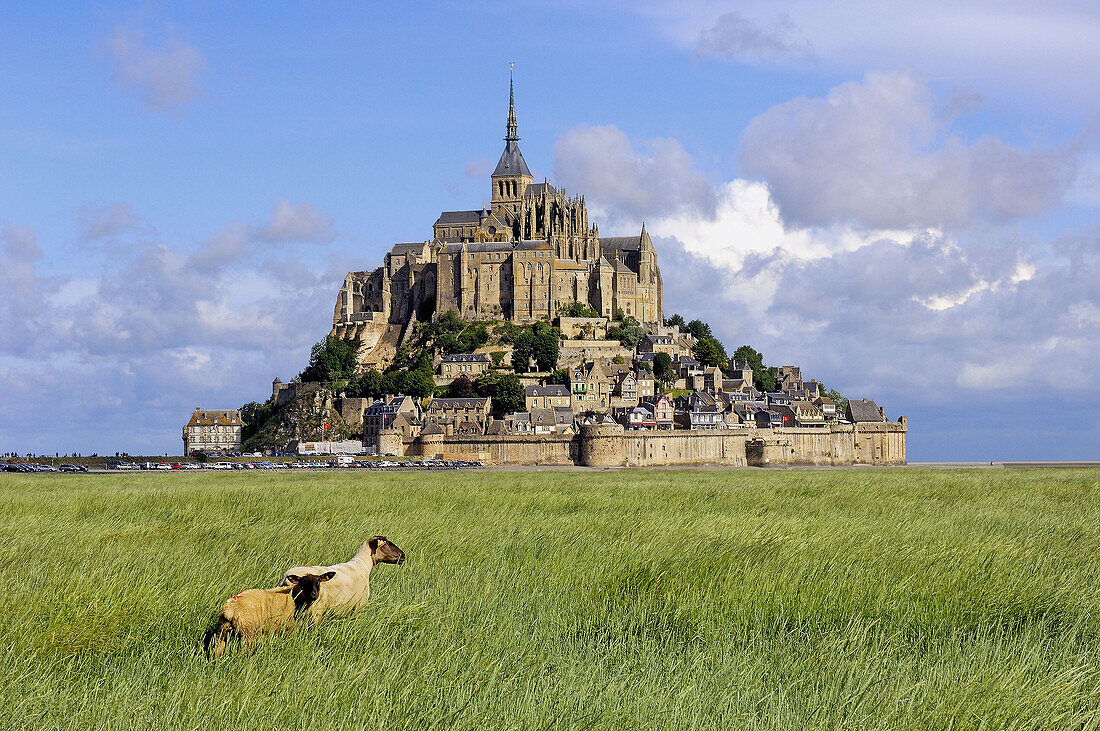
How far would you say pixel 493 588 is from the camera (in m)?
11.5

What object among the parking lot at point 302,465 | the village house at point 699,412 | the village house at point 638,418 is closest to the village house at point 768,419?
the village house at point 699,412

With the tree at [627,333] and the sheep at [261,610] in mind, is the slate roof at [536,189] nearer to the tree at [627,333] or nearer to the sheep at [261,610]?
the tree at [627,333]

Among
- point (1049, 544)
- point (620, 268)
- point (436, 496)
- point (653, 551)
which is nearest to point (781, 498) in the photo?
point (436, 496)

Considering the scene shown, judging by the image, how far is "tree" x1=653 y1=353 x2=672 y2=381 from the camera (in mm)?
109938

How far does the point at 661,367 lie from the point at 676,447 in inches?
913

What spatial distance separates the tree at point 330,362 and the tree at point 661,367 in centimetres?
3051

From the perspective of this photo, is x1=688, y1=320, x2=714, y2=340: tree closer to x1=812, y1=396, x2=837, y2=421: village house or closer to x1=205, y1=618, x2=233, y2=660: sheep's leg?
x1=812, y1=396, x2=837, y2=421: village house

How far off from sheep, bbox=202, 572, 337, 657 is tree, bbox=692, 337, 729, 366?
109 metres

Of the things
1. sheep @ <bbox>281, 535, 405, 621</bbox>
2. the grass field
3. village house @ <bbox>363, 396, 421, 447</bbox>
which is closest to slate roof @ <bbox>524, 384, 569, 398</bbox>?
village house @ <bbox>363, 396, 421, 447</bbox>

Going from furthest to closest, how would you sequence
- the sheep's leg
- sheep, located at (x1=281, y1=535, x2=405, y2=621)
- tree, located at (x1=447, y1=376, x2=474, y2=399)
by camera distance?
1. tree, located at (x1=447, y1=376, x2=474, y2=399)
2. sheep, located at (x1=281, y1=535, x2=405, y2=621)
3. the sheep's leg

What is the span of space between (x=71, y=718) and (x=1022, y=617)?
8698 mm

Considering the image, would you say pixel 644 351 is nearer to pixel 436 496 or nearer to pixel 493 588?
pixel 436 496

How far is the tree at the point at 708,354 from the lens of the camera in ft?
385

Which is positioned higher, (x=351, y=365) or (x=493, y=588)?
(x=351, y=365)
